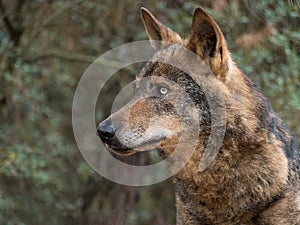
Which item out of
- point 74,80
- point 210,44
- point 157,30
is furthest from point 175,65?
point 74,80

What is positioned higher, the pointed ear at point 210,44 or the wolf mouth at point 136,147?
the pointed ear at point 210,44

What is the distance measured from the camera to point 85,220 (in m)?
8.88

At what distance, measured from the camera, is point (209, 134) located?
475 centimetres

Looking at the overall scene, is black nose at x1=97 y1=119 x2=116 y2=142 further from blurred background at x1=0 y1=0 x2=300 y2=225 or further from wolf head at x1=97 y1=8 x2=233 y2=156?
blurred background at x1=0 y1=0 x2=300 y2=225

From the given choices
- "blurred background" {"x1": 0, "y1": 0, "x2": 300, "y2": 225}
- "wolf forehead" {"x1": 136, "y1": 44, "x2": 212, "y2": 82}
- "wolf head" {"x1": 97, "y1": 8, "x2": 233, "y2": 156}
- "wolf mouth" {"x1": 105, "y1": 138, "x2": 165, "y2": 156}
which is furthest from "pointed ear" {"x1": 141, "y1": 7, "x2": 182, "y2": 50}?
"blurred background" {"x1": 0, "y1": 0, "x2": 300, "y2": 225}

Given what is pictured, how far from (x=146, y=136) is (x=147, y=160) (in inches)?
178

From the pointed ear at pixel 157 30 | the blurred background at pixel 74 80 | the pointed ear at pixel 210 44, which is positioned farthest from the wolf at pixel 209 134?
the blurred background at pixel 74 80

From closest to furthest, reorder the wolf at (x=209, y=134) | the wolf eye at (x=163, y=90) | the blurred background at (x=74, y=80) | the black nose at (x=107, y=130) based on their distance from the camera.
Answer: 1. the black nose at (x=107, y=130)
2. the wolf at (x=209, y=134)
3. the wolf eye at (x=163, y=90)
4. the blurred background at (x=74, y=80)

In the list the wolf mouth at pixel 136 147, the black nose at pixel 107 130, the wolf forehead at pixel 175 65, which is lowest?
the wolf mouth at pixel 136 147

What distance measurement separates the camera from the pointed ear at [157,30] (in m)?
5.32

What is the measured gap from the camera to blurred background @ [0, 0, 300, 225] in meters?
7.89

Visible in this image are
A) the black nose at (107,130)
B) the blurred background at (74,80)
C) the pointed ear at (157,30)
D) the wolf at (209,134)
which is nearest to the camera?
the black nose at (107,130)

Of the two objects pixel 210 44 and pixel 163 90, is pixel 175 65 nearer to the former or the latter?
pixel 163 90

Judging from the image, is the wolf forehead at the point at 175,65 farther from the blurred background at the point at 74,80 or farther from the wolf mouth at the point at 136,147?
the blurred background at the point at 74,80
